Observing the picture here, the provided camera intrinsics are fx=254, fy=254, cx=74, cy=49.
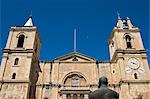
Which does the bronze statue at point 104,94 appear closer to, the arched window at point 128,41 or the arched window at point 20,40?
the arched window at point 20,40

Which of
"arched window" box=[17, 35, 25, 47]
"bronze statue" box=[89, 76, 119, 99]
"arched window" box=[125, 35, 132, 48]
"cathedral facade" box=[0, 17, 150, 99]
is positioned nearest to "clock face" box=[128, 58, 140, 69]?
"cathedral facade" box=[0, 17, 150, 99]

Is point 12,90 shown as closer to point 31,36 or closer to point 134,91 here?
point 31,36

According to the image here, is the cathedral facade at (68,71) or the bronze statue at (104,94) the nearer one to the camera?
the bronze statue at (104,94)

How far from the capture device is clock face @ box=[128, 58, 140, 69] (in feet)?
90.2

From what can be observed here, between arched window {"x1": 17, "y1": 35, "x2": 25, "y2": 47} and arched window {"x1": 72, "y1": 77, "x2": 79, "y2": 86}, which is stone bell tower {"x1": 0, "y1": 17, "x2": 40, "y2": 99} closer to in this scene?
arched window {"x1": 17, "y1": 35, "x2": 25, "y2": 47}

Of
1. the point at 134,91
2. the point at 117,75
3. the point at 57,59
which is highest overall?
the point at 57,59

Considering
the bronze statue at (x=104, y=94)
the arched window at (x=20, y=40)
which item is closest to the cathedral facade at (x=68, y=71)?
the arched window at (x=20, y=40)

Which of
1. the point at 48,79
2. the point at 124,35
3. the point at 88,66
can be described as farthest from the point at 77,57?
the point at 124,35

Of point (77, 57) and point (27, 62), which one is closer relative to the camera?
point (27, 62)

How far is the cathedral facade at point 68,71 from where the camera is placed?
25.5 meters

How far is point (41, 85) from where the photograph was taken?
26703mm

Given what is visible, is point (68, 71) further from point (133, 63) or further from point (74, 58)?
point (133, 63)

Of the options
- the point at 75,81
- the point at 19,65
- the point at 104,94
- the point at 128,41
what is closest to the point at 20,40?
the point at 19,65

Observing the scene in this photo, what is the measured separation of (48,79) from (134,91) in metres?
9.07
